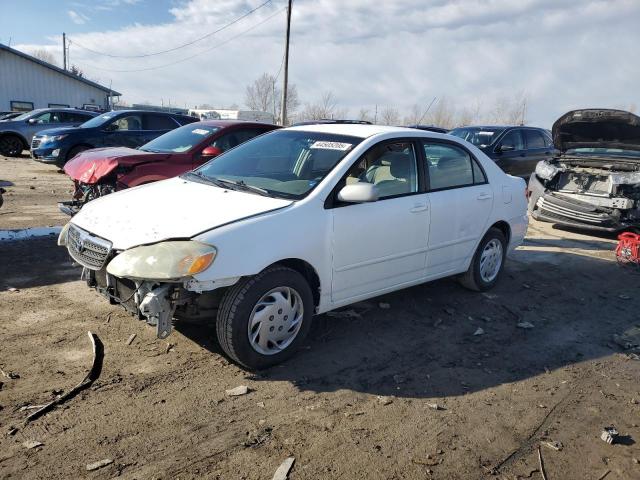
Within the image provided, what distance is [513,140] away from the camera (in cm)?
1151

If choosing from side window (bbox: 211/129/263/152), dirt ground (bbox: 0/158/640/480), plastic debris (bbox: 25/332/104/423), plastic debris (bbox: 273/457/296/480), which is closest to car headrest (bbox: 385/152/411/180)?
dirt ground (bbox: 0/158/640/480)

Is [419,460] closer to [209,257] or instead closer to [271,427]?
[271,427]

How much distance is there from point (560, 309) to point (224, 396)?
12.2ft

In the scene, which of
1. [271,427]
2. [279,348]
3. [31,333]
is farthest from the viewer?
[31,333]

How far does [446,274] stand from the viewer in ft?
16.3

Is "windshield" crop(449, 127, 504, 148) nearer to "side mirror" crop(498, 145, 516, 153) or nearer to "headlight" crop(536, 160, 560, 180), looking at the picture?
"side mirror" crop(498, 145, 516, 153)

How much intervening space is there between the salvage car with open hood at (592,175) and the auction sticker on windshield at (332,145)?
5539mm

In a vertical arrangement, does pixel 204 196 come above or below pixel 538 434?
above

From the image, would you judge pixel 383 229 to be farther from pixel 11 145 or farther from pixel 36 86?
pixel 36 86

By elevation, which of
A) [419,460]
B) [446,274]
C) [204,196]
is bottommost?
[419,460]

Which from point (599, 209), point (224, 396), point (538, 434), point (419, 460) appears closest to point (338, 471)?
point (419, 460)

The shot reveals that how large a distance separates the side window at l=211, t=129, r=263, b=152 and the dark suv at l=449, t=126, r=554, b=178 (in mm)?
5444

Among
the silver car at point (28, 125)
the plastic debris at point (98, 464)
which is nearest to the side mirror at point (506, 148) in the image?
the plastic debris at point (98, 464)

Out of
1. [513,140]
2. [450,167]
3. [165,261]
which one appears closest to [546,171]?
[513,140]
